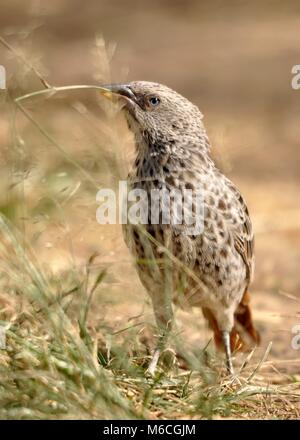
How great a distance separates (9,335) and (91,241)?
3085mm

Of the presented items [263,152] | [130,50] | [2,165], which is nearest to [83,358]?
[2,165]

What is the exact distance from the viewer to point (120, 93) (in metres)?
5.06

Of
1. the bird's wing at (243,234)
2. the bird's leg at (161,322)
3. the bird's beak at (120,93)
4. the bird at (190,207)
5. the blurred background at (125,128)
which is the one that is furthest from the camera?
the bird's wing at (243,234)

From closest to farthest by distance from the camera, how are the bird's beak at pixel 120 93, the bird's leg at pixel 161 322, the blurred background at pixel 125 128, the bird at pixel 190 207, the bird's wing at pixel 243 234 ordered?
1. the bird's leg at pixel 161 322
2. the blurred background at pixel 125 128
3. the bird at pixel 190 207
4. the bird's beak at pixel 120 93
5. the bird's wing at pixel 243 234

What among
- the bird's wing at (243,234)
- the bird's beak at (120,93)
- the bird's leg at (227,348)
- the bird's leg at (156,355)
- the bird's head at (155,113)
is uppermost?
the bird's beak at (120,93)

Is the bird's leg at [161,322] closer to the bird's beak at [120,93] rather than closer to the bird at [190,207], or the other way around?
the bird at [190,207]

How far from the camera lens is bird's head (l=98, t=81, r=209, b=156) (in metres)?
5.07

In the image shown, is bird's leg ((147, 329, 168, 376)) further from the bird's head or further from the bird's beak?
the bird's beak

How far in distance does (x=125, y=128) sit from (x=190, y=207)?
258 centimetres

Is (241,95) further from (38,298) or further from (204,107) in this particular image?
(38,298)

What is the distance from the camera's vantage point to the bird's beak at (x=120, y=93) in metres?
5.01

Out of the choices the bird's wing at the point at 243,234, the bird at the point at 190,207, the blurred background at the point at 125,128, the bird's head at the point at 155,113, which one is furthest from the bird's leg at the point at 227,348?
the bird's head at the point at 155,113

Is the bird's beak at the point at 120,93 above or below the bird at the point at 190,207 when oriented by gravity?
above

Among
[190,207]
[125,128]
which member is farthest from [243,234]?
[125,128]
